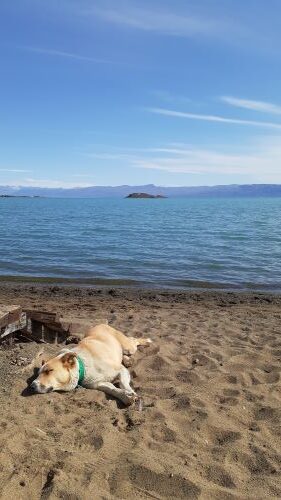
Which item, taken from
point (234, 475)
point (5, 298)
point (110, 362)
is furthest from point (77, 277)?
point (234, 475)

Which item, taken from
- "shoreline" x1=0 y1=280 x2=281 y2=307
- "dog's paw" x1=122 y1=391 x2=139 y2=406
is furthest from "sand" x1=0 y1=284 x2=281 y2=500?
"shoreline" x1=0 y1=280 x2=281 y2=307

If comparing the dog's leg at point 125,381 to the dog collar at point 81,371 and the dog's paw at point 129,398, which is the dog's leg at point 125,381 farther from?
the dog collar at point 81,371

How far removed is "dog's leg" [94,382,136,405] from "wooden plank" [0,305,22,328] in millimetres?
1890

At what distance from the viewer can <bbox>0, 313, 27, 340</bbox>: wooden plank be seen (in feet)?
22.1

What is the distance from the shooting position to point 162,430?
479 cm

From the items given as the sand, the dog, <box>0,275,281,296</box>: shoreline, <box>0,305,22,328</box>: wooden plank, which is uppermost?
<box>0,305,22,328</box>: wooden plank

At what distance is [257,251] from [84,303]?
1386 cm

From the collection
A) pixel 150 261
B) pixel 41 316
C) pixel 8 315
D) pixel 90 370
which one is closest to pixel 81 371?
pixel 90 370

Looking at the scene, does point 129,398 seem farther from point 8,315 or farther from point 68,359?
point 8,315

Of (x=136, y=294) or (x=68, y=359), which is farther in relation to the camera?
(x=136, y=294)

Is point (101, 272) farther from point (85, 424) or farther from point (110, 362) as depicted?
point (85, 424)

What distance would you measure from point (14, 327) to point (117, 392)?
7.55ft

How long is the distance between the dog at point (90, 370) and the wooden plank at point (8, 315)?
120 cm

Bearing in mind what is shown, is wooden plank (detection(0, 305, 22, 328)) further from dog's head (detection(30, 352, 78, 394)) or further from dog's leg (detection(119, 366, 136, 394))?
dog's leg (detection(119, 366, 136, 394))
